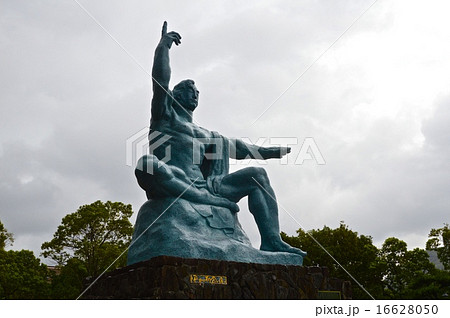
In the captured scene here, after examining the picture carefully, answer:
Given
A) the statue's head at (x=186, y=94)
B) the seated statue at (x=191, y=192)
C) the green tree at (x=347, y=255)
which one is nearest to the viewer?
the seated statue at (x=191, y=192)

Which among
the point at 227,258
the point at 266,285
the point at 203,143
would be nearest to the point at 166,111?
the point at 203,143

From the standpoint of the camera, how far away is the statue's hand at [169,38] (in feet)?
27.9

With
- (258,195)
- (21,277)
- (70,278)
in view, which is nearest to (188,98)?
(258,195)

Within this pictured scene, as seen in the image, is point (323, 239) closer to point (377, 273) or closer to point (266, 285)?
point (377, 273)

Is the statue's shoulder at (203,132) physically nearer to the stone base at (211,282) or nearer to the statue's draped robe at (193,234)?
the statue's draped robe at (193,234)

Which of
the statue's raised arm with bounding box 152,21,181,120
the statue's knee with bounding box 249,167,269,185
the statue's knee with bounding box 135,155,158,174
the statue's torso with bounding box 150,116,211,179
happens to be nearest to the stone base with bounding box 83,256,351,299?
the statue's knee with bounding box 135,155,158,174

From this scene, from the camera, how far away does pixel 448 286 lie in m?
16.6

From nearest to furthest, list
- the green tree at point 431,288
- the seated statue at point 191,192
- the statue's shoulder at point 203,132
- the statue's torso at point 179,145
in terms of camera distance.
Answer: the seated statue at point 191,192 < the statue's torso at point 179,145 < the statue's shoulder at point 203,132 < the green tree at point 431,288

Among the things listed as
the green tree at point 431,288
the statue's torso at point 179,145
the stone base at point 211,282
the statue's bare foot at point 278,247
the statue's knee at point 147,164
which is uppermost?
the statue's torso at point 179,145

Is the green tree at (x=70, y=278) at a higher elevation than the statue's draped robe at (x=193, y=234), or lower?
A: higher

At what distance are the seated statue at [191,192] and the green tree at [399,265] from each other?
14.5m

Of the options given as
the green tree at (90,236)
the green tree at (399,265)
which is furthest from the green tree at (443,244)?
the green tree at (90,236)

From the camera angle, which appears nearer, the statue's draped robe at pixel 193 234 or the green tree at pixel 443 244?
the statue's draped robe at pixel 193 234

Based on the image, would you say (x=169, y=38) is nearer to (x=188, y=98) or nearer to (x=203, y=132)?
(x=188, y=98)
